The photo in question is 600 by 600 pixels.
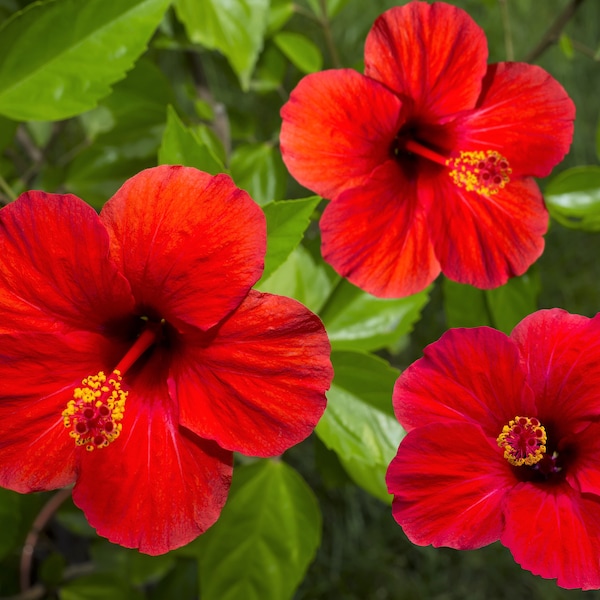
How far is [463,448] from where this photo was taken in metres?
0.63

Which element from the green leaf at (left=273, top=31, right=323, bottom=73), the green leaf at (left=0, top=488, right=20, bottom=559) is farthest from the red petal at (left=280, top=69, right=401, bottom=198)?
the green leaf at (left=0, top=488, right=20, bottom=559)

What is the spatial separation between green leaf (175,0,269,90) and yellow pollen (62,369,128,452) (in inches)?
19.4

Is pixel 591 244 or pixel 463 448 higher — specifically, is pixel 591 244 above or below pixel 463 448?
below

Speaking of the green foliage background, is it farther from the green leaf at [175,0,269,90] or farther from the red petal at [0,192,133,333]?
the red petal at [0,192,133,333]

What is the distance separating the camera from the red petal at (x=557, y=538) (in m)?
0.60

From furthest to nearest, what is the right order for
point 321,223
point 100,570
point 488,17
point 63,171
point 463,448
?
point 488,17, point 100,570, point 63,171, point 321,223, point 463,448

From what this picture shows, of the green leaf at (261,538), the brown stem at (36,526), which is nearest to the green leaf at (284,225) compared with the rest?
the green leaf at (261,538)

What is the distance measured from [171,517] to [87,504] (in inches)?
3.0

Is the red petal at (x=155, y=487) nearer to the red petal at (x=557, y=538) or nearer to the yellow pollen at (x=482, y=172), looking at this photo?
the red petal at (x=557, y=538)

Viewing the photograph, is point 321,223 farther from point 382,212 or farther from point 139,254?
point 139,254

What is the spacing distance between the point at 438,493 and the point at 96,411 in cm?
30

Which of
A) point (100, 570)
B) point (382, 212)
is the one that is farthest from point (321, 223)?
point (100, 570)

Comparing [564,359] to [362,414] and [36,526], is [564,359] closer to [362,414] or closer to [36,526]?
[362,414]

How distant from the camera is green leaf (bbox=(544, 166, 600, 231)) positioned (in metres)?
0.98
